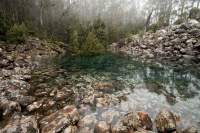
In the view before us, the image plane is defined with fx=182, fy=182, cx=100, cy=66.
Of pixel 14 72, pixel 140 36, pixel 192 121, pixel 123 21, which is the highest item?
pixel 123 21

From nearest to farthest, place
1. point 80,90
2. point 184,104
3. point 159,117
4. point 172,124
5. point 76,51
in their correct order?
point 172,124 → point 159,117 → point 184,104 → point 80,90 → point 76,51

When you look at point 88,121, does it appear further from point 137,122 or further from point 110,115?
point 137,122

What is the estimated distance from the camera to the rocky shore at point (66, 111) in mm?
7457

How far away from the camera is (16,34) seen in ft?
102

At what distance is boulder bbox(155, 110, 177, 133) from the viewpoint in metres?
7.48

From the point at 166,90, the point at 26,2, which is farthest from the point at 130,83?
the point at 26,2

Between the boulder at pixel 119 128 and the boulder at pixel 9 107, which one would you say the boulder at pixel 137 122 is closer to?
the boulder at pixel 119 128

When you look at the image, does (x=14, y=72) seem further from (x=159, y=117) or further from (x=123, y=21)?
(x=123, y=21)

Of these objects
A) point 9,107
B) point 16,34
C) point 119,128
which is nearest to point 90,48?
point 16,34

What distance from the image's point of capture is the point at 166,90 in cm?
1292

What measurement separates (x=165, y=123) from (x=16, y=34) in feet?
98.3

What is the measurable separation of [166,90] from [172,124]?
18.4 ft

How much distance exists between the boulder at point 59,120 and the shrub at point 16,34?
1009 inches

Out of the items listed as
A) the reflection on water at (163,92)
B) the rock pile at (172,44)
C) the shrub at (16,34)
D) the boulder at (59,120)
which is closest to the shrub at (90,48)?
the rock pile at (172,44)
